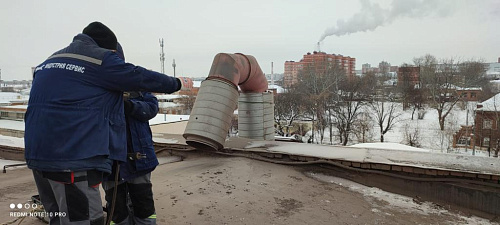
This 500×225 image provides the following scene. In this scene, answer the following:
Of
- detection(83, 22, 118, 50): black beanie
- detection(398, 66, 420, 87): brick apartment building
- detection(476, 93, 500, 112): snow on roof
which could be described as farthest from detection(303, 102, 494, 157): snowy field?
detection(83, 22, 118, 50): black beanie

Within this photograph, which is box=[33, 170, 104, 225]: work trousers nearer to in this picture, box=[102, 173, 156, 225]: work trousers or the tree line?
box=[102, 173, 156, 225]: work trousers

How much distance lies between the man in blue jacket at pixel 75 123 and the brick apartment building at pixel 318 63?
32.8 m

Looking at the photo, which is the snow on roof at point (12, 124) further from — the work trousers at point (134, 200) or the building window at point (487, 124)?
the building window at point (487, 124)

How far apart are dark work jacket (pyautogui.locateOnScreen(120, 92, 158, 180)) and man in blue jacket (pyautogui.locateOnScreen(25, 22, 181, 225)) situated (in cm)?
54

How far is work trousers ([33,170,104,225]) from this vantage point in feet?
6.14

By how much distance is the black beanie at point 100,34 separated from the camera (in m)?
2.20

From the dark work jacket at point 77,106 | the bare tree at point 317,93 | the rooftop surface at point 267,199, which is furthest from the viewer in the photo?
the bare tree at point 317,93

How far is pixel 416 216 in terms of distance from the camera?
384 cm

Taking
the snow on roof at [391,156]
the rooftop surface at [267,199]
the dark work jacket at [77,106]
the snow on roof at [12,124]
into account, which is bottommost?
the snow on roof at [12,124]

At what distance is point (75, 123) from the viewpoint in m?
1.86

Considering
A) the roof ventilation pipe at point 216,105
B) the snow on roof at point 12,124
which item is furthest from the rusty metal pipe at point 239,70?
the snow on roof at point 12,124

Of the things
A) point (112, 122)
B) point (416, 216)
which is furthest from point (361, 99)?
point (112, 122)

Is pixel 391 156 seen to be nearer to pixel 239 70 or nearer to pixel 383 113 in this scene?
pixel 239 70

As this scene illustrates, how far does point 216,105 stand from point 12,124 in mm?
28796
